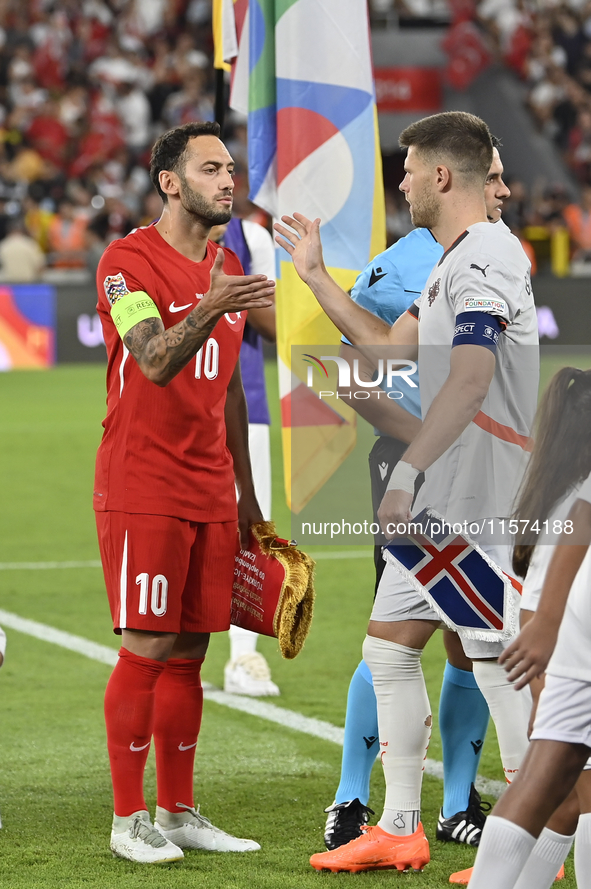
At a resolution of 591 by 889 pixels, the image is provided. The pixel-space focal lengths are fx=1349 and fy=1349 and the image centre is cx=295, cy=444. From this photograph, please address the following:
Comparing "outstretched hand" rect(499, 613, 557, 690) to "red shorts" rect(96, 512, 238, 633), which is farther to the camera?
"red shorts" rect(96, 512, 238, 633)

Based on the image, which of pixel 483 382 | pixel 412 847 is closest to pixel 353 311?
pixel 483 382

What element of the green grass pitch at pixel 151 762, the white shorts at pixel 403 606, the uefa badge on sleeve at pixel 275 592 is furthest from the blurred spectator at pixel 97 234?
the white shorts at pixel 403 606

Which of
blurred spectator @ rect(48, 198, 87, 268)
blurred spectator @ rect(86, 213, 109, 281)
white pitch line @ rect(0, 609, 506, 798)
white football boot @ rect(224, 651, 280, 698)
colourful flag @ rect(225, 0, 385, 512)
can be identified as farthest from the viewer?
blurred spectator @ rect(48, 198, 87, 268)

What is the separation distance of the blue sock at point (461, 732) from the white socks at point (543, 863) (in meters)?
1.16

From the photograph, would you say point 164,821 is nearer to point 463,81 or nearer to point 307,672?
point 307,672

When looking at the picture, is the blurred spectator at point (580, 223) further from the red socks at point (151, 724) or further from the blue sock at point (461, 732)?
the red socks at point (151, 724)

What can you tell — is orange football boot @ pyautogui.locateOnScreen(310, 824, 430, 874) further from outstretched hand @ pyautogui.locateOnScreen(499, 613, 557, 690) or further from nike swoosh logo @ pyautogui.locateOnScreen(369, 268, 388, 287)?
nike swoosh logo @ pyautogui.locateOnScreen(369, 268, 388, 287)

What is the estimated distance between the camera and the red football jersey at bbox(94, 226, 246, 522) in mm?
3531

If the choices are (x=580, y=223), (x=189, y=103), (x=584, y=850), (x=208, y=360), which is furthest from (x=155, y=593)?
(x=189, y=103)

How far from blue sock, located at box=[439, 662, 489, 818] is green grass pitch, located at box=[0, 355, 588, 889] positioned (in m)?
0.17

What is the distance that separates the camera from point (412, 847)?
3.49m

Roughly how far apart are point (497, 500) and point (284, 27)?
76.7 inches

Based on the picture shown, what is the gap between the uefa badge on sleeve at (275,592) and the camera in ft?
12.0

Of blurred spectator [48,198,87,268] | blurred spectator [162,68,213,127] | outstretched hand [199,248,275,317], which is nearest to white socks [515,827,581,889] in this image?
outstretched hand [199,248,275,317]
